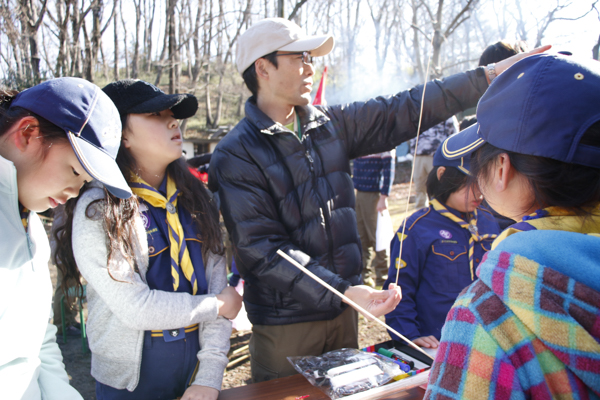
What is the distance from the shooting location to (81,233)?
1621 mm

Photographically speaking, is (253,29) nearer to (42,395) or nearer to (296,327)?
(296,327)

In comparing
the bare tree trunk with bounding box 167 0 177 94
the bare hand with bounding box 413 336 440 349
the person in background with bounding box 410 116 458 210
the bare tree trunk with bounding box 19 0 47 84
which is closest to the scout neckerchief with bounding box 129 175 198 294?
the bare hand with bounding box 413 336 440 349

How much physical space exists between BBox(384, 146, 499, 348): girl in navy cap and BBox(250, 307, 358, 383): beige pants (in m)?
0.33

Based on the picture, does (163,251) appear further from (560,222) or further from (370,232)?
(370,232)

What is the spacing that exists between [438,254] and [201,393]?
1.38 metres

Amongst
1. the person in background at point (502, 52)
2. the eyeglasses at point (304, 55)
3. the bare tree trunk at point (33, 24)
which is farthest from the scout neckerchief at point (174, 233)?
the bare tree trunk at point (33, 24)

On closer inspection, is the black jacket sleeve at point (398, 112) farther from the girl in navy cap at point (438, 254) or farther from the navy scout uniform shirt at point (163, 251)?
the navy scout uniform shirt at point (163, 251)

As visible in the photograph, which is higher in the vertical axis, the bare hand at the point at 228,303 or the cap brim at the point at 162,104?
the cap brim at the point at 162,104

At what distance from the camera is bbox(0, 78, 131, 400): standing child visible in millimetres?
1193

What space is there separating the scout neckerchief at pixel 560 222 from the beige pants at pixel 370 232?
4.35 m

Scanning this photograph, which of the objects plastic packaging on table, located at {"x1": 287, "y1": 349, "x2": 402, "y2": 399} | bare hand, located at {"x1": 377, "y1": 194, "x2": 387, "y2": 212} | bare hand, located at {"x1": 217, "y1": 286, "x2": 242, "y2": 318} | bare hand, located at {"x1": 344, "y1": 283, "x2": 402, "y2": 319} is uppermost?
bare hand, located at {"x1": 344, "y1": 283, "x2": 402, "y2": 319}

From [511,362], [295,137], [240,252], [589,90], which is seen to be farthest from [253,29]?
[511,362]

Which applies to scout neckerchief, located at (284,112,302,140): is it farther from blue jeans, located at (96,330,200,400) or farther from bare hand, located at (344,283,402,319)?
blue jeans, located at (96,330,200,400)

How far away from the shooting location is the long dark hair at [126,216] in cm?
163
